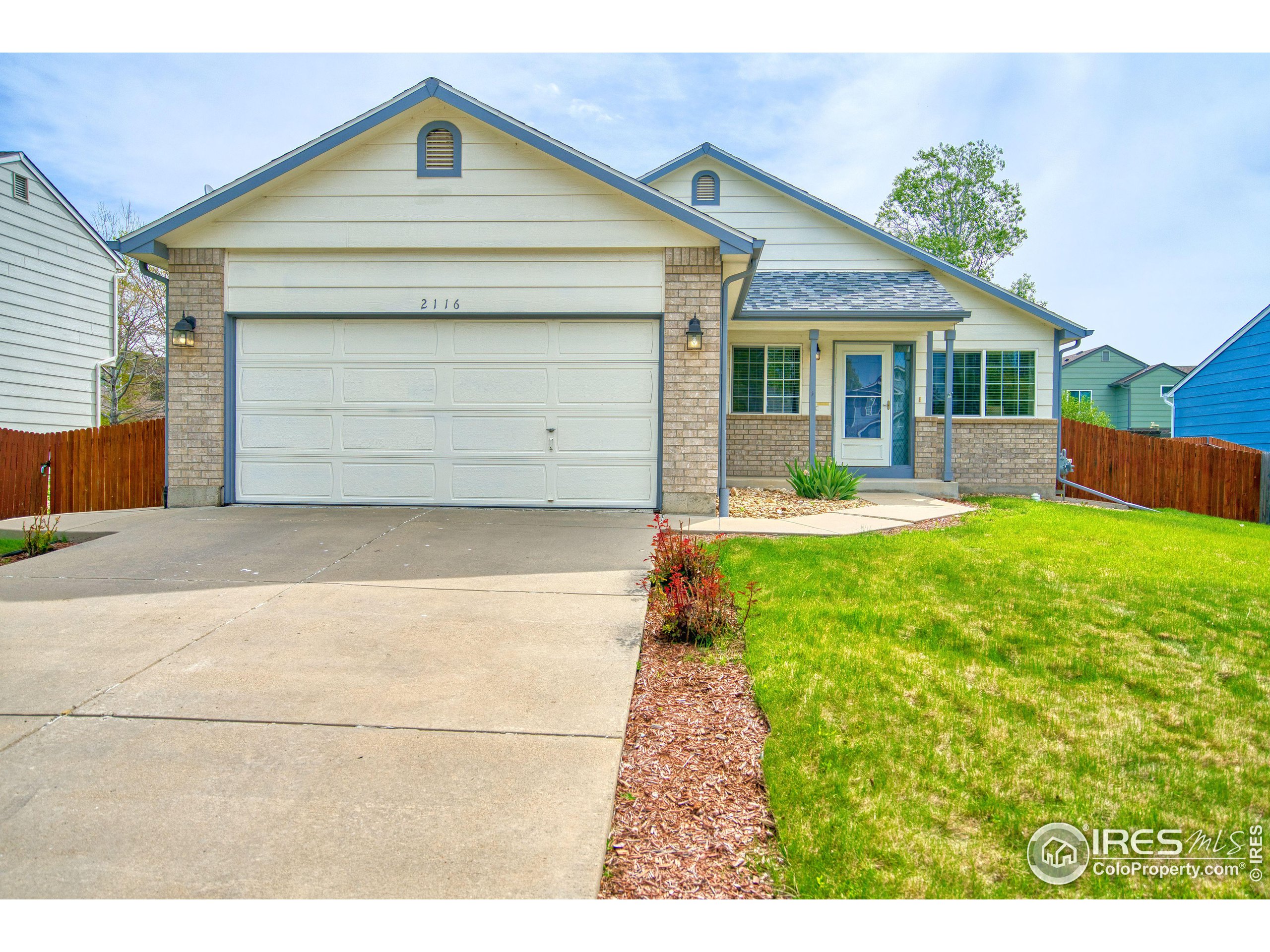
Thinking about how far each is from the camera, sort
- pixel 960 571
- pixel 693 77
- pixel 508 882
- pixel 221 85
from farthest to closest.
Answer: pixel 693 77, pixel 221 85, pixel 960 571, pixel 508 882

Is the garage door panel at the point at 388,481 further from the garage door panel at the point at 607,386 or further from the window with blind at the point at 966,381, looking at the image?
the window with blind at the point at 966,381

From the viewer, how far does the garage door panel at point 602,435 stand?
8766 millimetres

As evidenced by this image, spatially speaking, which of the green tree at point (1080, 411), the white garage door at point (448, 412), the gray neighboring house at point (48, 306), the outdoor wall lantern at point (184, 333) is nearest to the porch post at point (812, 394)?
the white garage door at point (448, 412)

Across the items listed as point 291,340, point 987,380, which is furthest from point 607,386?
point 987,380

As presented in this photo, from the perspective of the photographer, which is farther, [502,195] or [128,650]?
[502,195]

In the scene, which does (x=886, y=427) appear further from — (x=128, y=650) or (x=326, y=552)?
(x=128, y=650)

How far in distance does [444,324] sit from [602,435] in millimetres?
2321

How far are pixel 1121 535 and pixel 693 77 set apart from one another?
8.97 metres

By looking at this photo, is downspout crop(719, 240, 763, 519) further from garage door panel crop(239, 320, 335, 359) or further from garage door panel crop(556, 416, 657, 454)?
garage door panel crop(239, 320, 335, 359)

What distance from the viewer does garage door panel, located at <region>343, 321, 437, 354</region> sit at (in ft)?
29.1

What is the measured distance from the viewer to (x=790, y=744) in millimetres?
3141

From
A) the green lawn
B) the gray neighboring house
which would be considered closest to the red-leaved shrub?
the green lawn

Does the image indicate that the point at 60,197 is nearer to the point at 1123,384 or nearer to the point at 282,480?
the point at 282,480

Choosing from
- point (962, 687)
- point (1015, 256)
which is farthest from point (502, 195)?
point (1015, 256)
